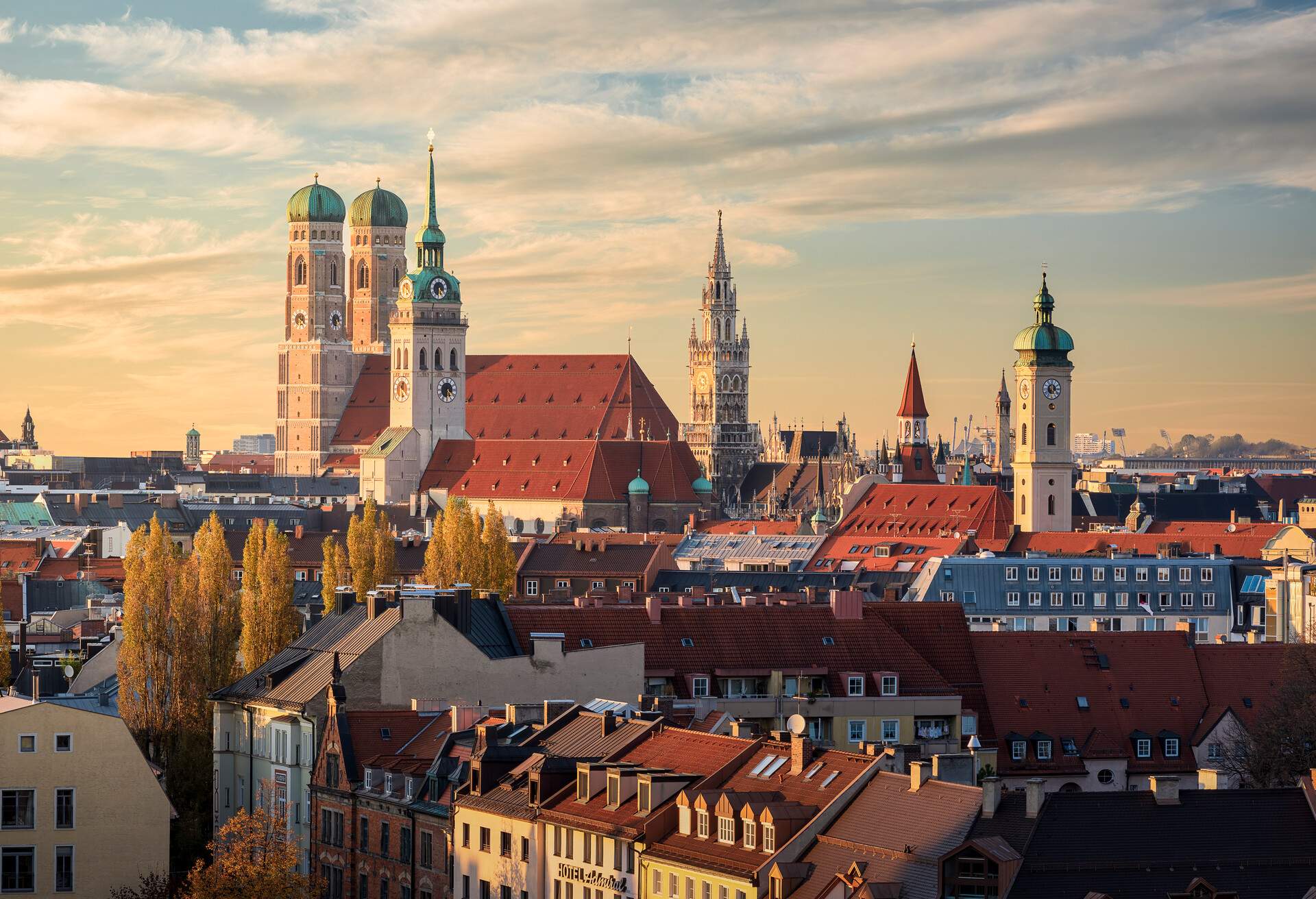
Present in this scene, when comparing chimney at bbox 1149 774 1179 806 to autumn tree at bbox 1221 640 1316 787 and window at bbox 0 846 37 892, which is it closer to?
autumn tree at bbox 1221 640 1316 787

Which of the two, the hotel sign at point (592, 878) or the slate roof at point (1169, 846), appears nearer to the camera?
the slate roof at point (1169, 846)

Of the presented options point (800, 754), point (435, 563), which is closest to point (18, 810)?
point (800, 754)

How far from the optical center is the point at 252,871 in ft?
200

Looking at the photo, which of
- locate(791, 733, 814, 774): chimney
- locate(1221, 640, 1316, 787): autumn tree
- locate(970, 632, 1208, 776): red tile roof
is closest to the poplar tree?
locate(970, 632, 1208, 776): red tile roof

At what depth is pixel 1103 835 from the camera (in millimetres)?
53656

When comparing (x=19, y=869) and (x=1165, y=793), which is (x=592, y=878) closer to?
(x=1165, y=793)

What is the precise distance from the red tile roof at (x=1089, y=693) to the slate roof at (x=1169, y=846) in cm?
2916

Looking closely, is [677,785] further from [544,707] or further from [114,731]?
[114,731]

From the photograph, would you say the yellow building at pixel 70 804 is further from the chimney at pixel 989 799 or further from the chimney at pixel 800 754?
the chimney at pixel 989 799

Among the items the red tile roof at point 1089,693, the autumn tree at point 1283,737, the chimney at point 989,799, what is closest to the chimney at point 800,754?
the chimney at point 989,799

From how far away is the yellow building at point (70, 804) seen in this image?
69.6 metres

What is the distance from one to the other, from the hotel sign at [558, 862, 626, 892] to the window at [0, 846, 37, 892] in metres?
16.1

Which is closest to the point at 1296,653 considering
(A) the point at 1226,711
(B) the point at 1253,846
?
(A) the point at 1226,711

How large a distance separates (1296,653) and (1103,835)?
40198 millimetres
